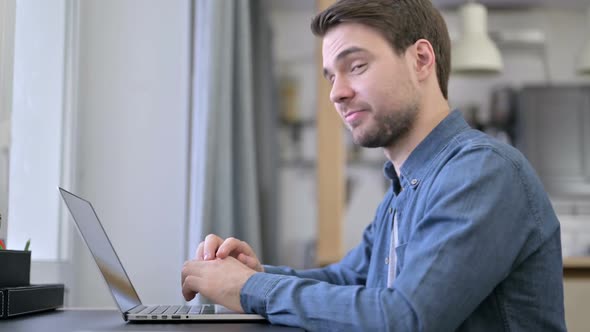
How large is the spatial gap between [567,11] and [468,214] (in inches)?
192

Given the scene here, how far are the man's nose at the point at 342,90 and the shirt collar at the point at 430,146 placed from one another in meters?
0.14

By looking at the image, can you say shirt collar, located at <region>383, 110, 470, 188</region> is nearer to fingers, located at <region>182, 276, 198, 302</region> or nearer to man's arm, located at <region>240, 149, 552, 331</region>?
man's arm, located at <region>240, 149, 552, 331</region>

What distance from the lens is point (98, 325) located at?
3.02 ft

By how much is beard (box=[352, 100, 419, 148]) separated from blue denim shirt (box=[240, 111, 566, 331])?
0.39 feet

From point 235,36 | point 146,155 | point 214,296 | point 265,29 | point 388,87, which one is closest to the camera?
point 214,296

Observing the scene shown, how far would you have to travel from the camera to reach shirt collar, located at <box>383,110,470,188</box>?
1.12 m

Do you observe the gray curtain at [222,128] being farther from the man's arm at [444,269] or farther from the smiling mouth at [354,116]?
the man's arm at [444,269]

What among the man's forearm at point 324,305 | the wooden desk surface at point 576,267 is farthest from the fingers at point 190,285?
the wooden desk surface at point 576,267

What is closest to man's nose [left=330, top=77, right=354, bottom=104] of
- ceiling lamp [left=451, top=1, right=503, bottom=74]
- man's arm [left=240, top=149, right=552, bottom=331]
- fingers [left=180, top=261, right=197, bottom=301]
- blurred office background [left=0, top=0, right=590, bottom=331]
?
man's arm [left=240, top=149, right=552, bottom=331]

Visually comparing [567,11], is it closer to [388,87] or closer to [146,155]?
[146,155]

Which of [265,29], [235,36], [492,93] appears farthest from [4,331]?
[492,93]

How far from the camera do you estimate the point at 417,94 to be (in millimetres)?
1167

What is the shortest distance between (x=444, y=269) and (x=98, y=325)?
450 millimetres

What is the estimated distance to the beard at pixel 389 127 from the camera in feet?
3.75
